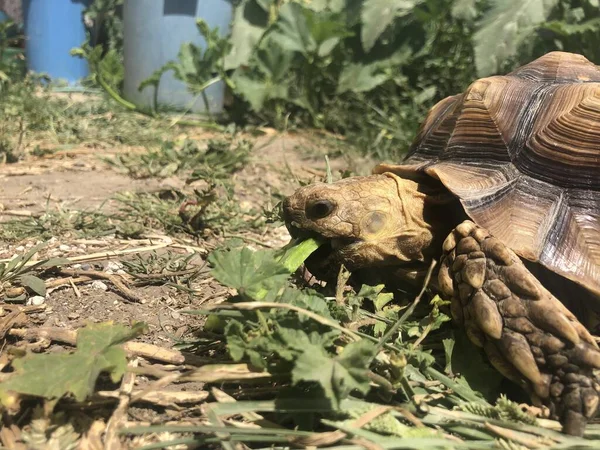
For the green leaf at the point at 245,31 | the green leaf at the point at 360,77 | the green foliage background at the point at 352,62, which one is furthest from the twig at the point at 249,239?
the green leaf at the point at 245,31

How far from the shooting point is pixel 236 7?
5418mm

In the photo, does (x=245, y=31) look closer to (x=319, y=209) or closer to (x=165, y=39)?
(x=165, y=39)

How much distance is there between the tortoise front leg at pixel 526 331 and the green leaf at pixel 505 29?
7.43 feet

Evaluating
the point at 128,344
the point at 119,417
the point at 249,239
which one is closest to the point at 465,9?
the point at 249,239

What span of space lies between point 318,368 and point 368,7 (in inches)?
142

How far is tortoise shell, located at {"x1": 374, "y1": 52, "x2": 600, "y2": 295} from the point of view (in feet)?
5.17

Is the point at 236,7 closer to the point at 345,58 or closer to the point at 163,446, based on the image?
the point at 345,58

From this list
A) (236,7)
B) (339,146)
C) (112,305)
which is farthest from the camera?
(236,7)

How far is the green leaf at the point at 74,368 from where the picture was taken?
123 centimetres

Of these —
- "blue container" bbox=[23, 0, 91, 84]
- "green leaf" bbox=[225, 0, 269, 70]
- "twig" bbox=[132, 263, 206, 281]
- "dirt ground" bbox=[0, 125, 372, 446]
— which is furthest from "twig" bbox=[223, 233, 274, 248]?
"blue container" bbox=[23, 0, 91, 84]

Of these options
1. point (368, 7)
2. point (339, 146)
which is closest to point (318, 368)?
point (339, 146)

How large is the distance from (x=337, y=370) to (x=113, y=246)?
1.40 meters

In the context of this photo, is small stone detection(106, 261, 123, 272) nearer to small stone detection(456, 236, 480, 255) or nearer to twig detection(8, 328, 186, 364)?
twig detection(8, 328, 186, 364)

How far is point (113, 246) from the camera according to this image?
2.32m
